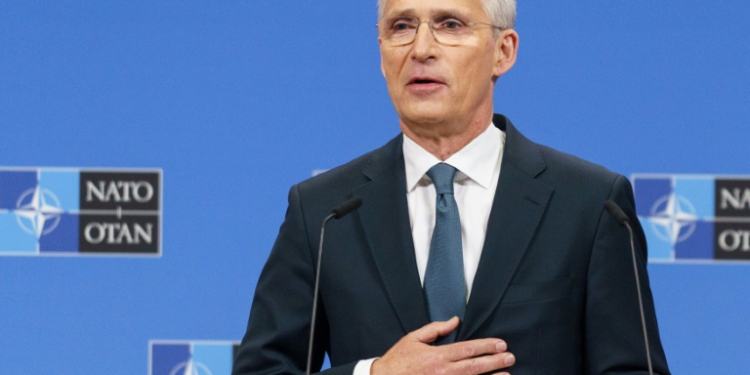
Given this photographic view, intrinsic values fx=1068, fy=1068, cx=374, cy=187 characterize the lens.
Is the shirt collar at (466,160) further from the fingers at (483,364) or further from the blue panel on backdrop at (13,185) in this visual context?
the blue panel on backdrop at (13,185)

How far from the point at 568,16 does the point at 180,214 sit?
1.20 m

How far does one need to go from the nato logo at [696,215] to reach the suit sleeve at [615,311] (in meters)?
1.16

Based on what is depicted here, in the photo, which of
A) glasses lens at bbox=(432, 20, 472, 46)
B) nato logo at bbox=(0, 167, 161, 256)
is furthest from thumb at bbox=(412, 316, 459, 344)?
nato logo at bbox=(0, 167, 161, 256)

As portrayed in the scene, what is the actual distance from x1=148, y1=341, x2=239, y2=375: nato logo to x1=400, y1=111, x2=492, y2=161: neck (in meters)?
1.35

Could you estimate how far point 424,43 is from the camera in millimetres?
1711

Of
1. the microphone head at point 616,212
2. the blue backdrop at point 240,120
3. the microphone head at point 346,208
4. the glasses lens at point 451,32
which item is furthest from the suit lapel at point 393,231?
the blue backdrop at point 240,120

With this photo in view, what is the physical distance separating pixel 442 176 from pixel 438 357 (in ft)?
1.08

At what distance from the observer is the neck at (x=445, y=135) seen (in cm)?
178

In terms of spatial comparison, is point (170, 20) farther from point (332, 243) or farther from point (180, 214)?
point (332, 243)

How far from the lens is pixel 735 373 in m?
2.83

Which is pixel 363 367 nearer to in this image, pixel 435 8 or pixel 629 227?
pixel 629 227

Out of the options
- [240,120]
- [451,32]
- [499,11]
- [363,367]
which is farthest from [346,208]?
[240,120]

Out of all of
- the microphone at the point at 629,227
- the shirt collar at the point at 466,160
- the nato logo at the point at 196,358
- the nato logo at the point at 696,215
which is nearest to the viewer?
the microphone at the point at 629,227

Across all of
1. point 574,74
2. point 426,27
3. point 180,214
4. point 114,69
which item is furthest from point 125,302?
point 426,27
